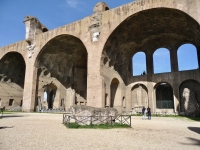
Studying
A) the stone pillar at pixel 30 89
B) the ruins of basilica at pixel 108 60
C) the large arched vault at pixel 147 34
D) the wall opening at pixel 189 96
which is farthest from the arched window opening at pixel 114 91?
the stone pillar at pixel 30 89

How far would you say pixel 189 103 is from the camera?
18.3 meters

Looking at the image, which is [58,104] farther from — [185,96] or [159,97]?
[185,96]

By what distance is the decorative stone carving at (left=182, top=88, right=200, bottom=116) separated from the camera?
17875 mm

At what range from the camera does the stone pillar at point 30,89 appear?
21203 millimetres

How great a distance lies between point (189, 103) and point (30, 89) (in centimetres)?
1812

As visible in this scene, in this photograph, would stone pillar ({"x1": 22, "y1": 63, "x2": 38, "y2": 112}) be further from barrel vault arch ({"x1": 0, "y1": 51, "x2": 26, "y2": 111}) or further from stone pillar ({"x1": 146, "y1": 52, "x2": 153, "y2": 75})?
stone pillar ({"x1": 146, "y1": 52, "x2": 153, "y2": 75})

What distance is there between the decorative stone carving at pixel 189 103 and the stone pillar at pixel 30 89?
17.3m

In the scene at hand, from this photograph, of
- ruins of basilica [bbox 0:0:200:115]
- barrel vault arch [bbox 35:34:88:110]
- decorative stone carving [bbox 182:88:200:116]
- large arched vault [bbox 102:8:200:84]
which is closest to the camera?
large arched vault [bbox 102:8:200:84]

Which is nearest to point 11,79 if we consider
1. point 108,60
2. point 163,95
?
point 108,60

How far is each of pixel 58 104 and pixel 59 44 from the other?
27.0 ft

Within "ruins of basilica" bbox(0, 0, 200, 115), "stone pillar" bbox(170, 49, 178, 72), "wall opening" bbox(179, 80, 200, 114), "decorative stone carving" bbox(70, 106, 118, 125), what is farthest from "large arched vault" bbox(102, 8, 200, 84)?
"decorative stone carving" bbox(70, 106, 118, 125)

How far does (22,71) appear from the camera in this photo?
2962cm

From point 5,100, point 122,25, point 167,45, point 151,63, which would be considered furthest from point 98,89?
point 5,100

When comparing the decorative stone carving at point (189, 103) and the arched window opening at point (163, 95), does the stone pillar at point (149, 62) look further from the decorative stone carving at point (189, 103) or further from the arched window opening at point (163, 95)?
the decorative stone carving at point (189, 103)
